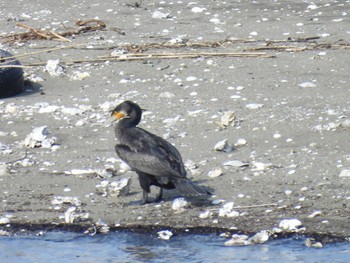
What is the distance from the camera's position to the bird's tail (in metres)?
7.29

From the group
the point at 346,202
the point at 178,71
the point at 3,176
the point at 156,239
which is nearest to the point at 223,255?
the point at 156,239

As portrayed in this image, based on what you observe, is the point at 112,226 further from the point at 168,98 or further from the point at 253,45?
the point at 253,45

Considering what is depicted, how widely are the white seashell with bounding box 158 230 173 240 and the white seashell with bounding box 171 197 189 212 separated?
0.40 m


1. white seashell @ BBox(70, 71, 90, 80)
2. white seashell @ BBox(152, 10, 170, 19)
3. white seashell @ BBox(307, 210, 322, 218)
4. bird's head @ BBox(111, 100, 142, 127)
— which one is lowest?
white seashell @ BBox(307, 210, 322, 218)

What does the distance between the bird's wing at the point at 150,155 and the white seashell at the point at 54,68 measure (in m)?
3.94

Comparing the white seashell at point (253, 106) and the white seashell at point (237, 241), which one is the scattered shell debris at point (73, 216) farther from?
the white seashell at point (253, 106)

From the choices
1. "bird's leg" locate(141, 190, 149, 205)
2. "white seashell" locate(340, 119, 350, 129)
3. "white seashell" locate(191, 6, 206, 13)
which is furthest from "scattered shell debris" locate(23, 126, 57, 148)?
"white seashell" locate(191, 6, 206, 13)

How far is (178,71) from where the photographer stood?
441 inches

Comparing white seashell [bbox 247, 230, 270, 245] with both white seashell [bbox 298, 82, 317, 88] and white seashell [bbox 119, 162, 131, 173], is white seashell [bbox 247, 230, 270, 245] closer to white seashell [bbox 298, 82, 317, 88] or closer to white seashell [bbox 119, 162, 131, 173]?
white seashell [bbox 119, 162, 131, 173]

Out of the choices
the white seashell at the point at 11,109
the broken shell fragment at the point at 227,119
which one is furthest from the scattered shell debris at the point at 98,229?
the white seashell at the point at 11,109

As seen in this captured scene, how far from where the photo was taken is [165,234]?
702cm

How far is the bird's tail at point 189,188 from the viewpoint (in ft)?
23.9

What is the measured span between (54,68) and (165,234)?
500cm

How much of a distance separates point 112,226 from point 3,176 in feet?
5.32
